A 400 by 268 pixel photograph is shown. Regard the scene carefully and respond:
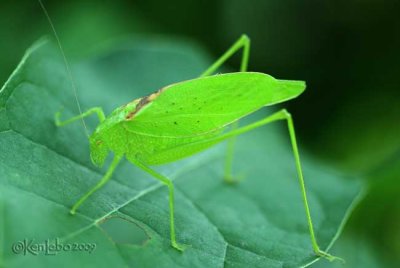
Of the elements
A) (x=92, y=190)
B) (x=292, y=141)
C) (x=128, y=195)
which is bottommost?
(x=128, y=195)

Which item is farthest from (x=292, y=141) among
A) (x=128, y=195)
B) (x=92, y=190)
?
(x=92, y=190)

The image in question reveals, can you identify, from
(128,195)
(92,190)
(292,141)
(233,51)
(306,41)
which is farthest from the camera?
(306,41)

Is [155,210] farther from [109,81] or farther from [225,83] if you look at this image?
[109,81]

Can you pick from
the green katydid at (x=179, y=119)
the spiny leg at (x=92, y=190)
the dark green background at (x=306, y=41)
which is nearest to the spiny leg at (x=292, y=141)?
the green katydid at (x=179, y=119)

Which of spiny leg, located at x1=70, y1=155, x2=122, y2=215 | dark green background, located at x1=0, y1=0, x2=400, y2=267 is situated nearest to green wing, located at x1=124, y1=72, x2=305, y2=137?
spiny leg, located at x1=70, y1=155, x2=122, y2=215

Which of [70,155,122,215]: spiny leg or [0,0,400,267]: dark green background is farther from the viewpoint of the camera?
[0,0,400,267]: dark green background

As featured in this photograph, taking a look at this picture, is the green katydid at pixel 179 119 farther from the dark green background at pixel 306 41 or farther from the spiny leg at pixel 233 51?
the dark green background at pixel 306 41

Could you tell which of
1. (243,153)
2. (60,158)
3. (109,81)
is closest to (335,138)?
(243,153)

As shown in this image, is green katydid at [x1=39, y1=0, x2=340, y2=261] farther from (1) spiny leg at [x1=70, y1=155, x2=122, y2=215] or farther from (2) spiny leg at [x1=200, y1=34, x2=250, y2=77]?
(2) spiny leg at [x1=200, y1=34, x2=250, y2=77]

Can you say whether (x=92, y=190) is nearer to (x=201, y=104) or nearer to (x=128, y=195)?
(x=128, y=195)
